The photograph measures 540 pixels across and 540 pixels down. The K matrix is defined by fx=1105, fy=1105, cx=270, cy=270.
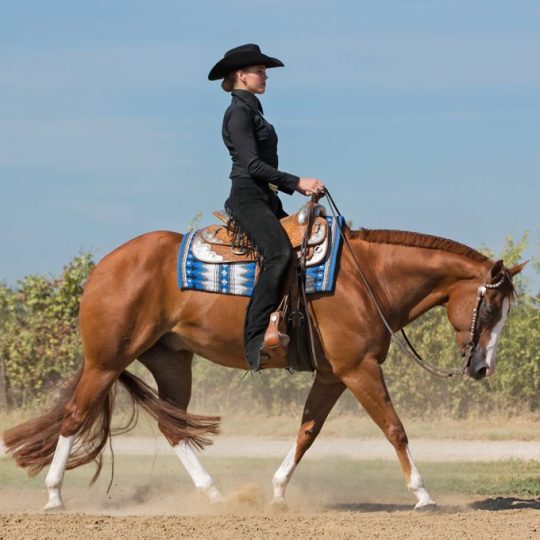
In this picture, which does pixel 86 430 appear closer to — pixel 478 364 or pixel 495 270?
pixel 478 364

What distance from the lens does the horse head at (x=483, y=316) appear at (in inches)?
350

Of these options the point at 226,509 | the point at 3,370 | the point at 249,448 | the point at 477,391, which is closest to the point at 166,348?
the point at 226,509

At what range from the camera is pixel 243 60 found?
29.9 ft

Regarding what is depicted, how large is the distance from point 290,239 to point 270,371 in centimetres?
1048

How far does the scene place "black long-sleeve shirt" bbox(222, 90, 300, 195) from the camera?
895 centimetres

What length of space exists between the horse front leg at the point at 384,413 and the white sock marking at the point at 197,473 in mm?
1621

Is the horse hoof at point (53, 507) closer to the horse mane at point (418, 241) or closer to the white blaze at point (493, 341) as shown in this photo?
the horse mane at point (418, 241)

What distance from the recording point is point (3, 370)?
19656mm

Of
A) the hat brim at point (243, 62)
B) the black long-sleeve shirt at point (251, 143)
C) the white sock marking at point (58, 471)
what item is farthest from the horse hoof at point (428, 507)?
the hat brim at point (243, 62)

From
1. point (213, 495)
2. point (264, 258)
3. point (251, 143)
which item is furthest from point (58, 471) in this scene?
point (251, 143)

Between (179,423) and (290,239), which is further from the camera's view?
(179,423)

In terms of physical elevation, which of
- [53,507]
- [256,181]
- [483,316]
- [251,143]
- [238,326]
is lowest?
[53,507]

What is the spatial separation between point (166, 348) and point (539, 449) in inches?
282

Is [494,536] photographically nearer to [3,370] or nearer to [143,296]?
[143,296]
